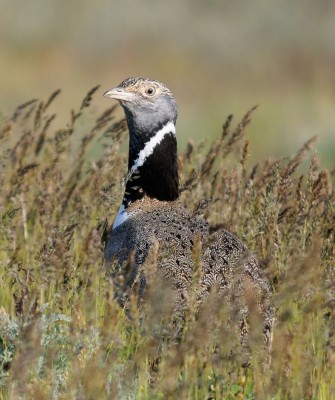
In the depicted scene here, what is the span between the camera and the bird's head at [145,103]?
544 cm

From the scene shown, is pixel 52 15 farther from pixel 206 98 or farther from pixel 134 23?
pixel 206 98

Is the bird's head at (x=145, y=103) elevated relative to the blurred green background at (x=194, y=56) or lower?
lower

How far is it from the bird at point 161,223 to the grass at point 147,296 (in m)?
0.10

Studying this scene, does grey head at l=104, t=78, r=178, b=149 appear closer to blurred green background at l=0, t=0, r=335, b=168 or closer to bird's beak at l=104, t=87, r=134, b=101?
bird's beak at l=104, t=87, r=134, b=101

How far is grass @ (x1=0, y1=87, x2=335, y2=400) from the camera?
10.4 ft

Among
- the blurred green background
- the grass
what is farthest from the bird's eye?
the blurred green background

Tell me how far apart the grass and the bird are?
10 centimetres

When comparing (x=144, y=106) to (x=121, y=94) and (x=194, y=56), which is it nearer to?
(x=121, y=94)

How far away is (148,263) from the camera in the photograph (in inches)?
132

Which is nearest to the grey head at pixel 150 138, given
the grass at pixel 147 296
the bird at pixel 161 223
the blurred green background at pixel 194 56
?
the bird at pixel 161 223

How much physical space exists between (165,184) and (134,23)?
23.2 metres

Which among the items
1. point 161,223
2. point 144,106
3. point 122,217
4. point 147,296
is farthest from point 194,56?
point 147,296

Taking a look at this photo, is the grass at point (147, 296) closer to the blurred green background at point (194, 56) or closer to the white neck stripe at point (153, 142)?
the white neck stripe at point (153, 142)

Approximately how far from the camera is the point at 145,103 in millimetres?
5461
